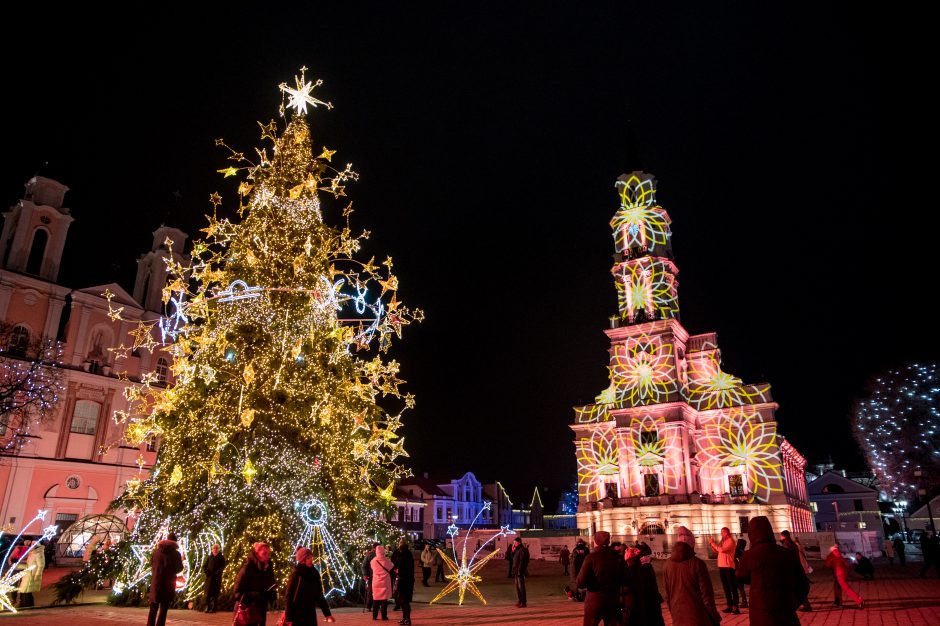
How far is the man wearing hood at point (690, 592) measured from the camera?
236 inches

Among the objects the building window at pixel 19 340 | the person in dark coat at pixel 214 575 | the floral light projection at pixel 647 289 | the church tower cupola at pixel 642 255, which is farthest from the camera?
the church tower cupola at pixel 642 255

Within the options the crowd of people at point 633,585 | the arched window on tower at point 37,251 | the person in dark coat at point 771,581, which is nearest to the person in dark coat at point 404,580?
the crowd of people at point 633,585

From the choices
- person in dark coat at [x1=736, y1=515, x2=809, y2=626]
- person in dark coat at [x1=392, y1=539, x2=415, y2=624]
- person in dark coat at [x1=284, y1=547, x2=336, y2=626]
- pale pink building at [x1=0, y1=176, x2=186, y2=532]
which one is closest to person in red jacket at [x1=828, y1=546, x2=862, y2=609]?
person in dark coat at [x1=392, y1=539, x2=415, y2=624]

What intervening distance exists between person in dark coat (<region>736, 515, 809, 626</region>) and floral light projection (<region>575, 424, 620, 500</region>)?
4330 cm

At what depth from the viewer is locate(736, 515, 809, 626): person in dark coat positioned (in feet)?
18.0

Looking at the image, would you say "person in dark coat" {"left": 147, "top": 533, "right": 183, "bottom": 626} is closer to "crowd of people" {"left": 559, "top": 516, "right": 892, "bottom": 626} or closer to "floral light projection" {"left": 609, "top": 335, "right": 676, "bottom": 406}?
"crowd of people" {"left": 559, "top": 516, "right": 892, "bottom": 626}

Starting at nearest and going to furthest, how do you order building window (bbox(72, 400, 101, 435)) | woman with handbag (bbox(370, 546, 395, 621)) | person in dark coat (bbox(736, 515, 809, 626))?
person in dark coat (bbox(736, 515, 809, 626)) → woman with handbag (bbox(370, 546, 395, 621)) → building window (bbox(72, 400, 101, 435))

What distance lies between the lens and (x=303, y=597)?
6.91 metres

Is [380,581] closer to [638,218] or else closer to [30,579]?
[30,579]

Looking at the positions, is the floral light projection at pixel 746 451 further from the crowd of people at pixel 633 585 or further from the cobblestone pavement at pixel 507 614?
the crowd of people at pixel 633 585

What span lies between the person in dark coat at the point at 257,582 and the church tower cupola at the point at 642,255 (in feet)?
151

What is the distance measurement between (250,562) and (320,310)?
7.75 meters

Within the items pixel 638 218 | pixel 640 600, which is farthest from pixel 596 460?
pixel 640 600

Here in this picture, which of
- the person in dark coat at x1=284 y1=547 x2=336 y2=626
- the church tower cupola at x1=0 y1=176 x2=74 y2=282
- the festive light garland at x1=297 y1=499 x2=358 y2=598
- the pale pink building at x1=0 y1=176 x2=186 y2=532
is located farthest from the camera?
the church tower cupola at x1=0 y1=176 x2=74 y2=282
